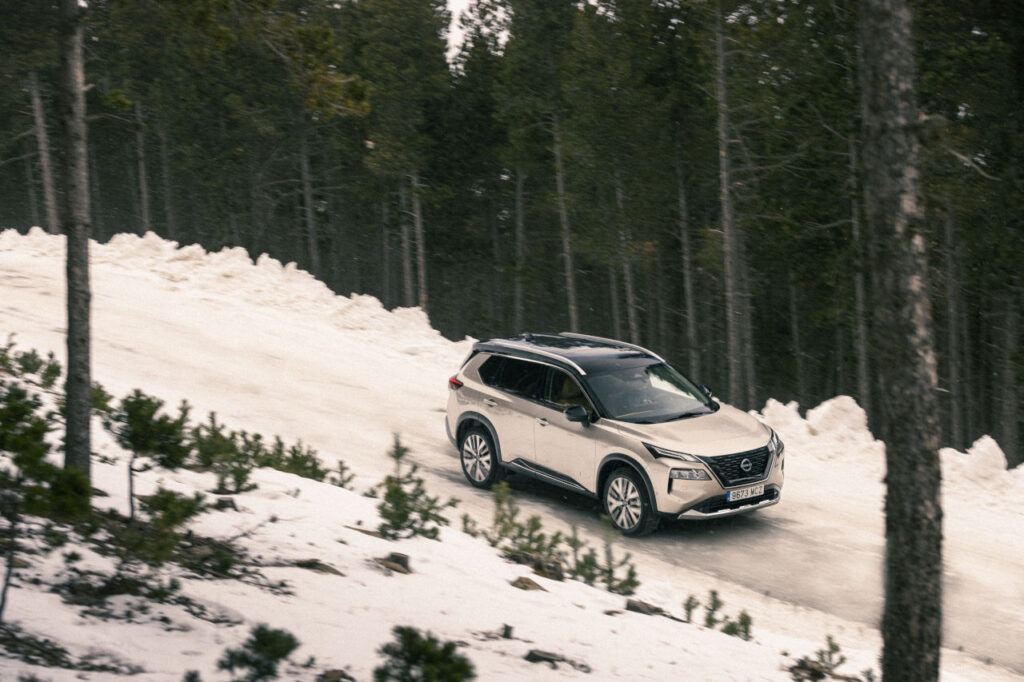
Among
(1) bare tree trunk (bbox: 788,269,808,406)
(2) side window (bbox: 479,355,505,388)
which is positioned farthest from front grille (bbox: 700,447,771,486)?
(1) bare tree trunk (bbox: 788,269,808,406)

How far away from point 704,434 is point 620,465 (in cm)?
98

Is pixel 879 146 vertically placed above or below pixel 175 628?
above

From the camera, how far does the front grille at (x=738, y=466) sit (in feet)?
33.2

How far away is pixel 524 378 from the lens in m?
11.8

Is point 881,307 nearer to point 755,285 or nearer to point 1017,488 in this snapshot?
point 1017,488

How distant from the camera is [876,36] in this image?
5.71 metres

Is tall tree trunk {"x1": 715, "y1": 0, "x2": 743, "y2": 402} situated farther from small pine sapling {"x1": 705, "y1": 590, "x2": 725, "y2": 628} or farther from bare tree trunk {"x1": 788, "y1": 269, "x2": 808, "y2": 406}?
→ small pine sapling {"x1": 705, "y1": 590, "x2": 725, "y2": 628}

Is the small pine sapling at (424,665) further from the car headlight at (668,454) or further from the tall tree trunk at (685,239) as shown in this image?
the tall tree trunk at (685,239)

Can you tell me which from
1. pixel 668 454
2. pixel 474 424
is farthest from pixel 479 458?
pixel 668 454

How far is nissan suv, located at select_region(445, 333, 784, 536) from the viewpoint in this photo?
1016 centimetres

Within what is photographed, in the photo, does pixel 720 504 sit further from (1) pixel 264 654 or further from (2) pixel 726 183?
(2) pixel 726 183

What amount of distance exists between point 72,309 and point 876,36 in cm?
587

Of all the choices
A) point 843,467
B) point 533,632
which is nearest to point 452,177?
point 843,467

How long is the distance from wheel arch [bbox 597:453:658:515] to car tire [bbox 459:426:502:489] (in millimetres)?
1591
